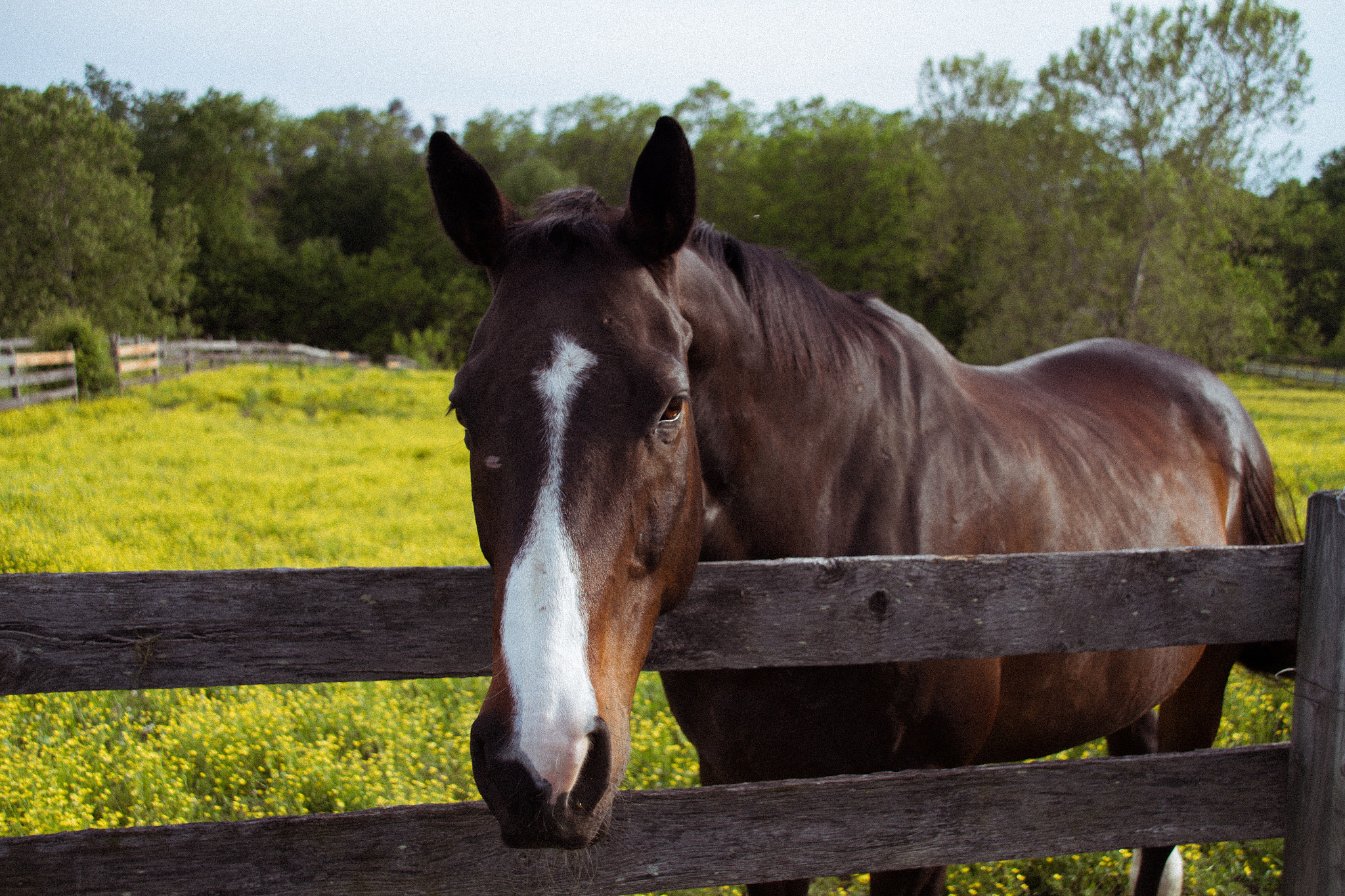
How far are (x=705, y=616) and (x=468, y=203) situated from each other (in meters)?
1.06

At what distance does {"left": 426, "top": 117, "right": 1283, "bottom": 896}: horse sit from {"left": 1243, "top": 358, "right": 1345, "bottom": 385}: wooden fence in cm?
3677

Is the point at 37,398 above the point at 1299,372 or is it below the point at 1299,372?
above

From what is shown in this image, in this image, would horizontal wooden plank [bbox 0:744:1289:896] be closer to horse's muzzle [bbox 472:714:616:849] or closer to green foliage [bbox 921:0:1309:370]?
horse's muzzle [bbox 472:714:616:849]

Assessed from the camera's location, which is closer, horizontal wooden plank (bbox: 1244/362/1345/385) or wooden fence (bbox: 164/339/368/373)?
wooden fence (bbox: 164/339/368/373)

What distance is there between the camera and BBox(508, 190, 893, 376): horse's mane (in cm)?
190

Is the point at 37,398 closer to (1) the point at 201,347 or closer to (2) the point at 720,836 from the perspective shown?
(1) the point at 201,347

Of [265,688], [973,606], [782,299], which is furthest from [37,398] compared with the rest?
[973,606]

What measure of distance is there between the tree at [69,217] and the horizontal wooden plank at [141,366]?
14.9 metres

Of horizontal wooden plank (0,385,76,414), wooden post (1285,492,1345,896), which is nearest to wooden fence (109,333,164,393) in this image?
horizontal wooden plank (0,385,76,414)

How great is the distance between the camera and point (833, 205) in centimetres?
4653

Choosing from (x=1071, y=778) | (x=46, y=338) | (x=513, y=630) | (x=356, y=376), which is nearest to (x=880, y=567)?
(x=1071, y=778)

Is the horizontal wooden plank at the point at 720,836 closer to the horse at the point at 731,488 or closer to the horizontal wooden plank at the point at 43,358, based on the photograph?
the horse at the point at 731,488

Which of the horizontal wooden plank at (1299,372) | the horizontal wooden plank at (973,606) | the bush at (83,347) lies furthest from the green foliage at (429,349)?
the horizontal wooden plank at (973,606)

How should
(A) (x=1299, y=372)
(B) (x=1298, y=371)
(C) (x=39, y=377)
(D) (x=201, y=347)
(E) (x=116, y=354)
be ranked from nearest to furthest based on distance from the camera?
(C) (x=39, y=377), (E) (x=116, y=354), (D) (x=201, y=347), (A) (x=1299, y=372), (B) (x=1298, y=371)
